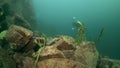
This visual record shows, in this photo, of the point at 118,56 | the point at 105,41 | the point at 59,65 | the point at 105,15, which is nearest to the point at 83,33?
the point at 59,65

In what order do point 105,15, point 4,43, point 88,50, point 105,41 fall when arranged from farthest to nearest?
1. point 105,15
2. point 105,41
3. point 88,50
4. point 4,43

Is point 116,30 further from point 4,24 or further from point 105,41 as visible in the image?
point 4,24

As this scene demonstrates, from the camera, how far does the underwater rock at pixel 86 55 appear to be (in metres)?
4.89

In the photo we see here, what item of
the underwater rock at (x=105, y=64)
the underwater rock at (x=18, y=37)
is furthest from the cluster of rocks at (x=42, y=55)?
the underwater rock at (x=105, y=64)

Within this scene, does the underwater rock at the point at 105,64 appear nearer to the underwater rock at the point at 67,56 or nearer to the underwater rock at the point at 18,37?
the underwater rock at the point at 67,56

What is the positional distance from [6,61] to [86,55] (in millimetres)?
2154

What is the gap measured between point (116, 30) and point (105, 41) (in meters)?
2.04

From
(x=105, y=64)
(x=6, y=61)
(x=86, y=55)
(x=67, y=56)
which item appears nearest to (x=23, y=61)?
(x=6, y=61)

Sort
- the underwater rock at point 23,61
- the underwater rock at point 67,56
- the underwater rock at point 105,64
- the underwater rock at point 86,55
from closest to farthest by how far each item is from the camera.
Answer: the underwater rock at point 67,56 < the underwater rock at point 23,61 < the underwater rock at point 86,55 < the underwater rock at point 105,64

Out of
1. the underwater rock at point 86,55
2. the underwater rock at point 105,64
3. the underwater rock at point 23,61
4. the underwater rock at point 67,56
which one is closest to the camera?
the underwater rock at point 67,56

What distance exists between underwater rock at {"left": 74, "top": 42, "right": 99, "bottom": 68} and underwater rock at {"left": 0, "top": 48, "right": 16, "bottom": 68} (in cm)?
159

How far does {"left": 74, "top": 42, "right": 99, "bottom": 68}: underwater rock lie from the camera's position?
489 centimetres

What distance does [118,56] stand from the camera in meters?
18.4

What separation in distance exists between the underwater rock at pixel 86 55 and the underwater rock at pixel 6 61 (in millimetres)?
1593
